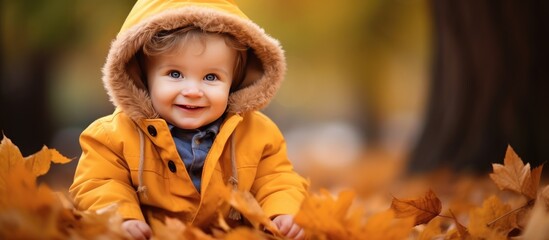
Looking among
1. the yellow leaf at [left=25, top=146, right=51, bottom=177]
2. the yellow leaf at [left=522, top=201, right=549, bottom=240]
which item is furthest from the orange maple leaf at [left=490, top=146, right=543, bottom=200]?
the yellow leaf at [left=25, top=146, right=51, bottom=177]

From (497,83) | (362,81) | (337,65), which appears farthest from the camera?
(362,81)

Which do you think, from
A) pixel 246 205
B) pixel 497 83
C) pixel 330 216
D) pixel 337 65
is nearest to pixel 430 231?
pixel 330 216

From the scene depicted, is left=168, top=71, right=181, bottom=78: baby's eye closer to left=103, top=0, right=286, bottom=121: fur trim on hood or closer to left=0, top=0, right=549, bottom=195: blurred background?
left=103, top=0, right=286, bottom=121: fur trim on hood

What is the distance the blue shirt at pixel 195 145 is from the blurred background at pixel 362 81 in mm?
2709

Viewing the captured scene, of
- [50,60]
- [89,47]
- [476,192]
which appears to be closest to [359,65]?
[89,47]

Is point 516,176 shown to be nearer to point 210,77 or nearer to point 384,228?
point 384,228

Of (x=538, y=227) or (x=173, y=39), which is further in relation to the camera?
(x=173, y=39)

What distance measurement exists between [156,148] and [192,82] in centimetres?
22

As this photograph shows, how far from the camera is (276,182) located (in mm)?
2152

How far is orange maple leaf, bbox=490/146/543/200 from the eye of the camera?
1.96 m

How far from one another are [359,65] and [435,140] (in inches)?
229

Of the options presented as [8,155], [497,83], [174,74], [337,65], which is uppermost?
[337,65]

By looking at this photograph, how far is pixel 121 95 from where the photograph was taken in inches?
79.4

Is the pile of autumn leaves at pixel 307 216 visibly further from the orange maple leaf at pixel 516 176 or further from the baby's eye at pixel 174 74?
the baby's eye at pixel 174 74
